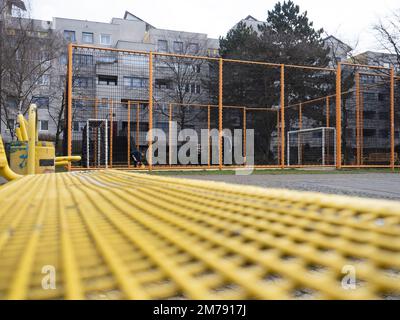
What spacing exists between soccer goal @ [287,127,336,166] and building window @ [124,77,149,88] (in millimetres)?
6493

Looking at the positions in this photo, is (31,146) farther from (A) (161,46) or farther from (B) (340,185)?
(A) (161,46)

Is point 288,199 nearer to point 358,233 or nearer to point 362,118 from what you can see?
point 358,233

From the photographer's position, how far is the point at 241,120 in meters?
18.0

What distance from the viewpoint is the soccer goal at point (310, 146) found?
14902mm

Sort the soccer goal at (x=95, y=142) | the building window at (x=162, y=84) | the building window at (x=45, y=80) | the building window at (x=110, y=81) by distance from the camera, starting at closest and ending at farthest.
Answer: the soccer goal at (x=95, y=142) → the building window at (x=110, y=81) → the building window at (x=162, y=84) → the building window at (x=45, y=80)

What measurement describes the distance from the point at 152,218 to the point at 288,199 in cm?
38

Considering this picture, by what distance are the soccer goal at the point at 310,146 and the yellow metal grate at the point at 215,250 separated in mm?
14170

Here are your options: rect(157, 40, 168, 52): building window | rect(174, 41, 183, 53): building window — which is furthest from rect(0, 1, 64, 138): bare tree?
rect(157, 40, 168, 52): building window

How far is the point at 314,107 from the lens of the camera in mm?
17547

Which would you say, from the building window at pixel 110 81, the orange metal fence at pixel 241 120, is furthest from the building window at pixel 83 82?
the building window at pixel 110 81

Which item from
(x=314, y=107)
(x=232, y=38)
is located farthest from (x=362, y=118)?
(x=232, y=38)

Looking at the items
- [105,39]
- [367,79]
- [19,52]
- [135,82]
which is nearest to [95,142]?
[135,82]

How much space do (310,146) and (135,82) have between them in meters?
7.49

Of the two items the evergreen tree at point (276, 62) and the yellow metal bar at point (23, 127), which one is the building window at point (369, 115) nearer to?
the evergreen tree at point (276, 62)
